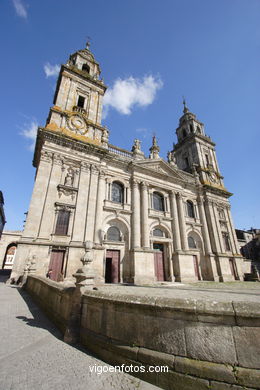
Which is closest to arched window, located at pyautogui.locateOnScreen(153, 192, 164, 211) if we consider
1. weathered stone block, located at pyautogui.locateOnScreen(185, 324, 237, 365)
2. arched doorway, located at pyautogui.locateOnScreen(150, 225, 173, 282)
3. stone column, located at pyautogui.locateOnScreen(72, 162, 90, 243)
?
arched doorway, located at pyautogui.locateOnScreen(150, 225, 173, 282)

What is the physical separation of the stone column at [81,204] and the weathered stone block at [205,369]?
13.1 meters

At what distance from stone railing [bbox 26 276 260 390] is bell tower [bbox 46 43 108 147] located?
57.0 ft

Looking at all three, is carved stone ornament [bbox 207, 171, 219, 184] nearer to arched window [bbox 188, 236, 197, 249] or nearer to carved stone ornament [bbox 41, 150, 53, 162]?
arched window [bbox 188, 236, 197, 249]

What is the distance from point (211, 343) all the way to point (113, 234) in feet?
50.2

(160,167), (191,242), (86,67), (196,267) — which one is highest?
(86,67)

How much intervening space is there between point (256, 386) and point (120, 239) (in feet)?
51.5

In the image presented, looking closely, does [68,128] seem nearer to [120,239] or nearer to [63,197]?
[63,197]

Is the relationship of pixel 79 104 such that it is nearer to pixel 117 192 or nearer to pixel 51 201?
pixel 117 192

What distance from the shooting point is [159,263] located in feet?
63.4

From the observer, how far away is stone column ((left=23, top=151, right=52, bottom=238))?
13344 mm

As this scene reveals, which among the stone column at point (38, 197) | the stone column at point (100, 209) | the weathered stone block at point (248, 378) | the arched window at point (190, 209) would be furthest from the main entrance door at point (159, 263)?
the weathered stone block at point (248, 378)

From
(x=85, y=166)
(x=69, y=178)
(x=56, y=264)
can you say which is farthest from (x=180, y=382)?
(x=85, y=166)

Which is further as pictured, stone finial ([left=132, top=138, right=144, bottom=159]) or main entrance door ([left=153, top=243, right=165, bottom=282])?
stone finial ([left=132, top=138, right=144, bottom=159])

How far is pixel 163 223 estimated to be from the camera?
20.6 m
